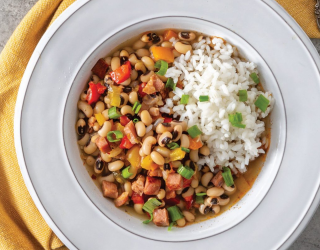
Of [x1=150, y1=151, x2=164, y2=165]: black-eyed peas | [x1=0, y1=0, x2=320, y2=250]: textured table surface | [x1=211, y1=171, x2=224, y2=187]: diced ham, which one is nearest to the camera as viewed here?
[x1=150, y1=151, x2=164, y2=165]: black-eyed peas

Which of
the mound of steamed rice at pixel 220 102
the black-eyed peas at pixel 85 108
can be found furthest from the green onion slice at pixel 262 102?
the black-eyed peas at pixel 85 108

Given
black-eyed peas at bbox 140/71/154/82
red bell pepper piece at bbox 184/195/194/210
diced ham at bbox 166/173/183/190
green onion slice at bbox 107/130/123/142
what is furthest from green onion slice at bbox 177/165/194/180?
black-eyed peas at bbox 140/71/154/82

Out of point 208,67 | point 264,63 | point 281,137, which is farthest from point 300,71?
point 208,67

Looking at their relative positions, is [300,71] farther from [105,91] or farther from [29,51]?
[29,51]

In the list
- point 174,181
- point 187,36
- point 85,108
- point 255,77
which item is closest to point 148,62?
point 187,36

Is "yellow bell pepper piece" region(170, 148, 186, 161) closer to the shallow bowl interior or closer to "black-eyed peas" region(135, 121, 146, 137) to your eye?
"black-eyed peas" region(135, 121, 146, 137)

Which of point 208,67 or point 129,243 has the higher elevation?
point 208,67
